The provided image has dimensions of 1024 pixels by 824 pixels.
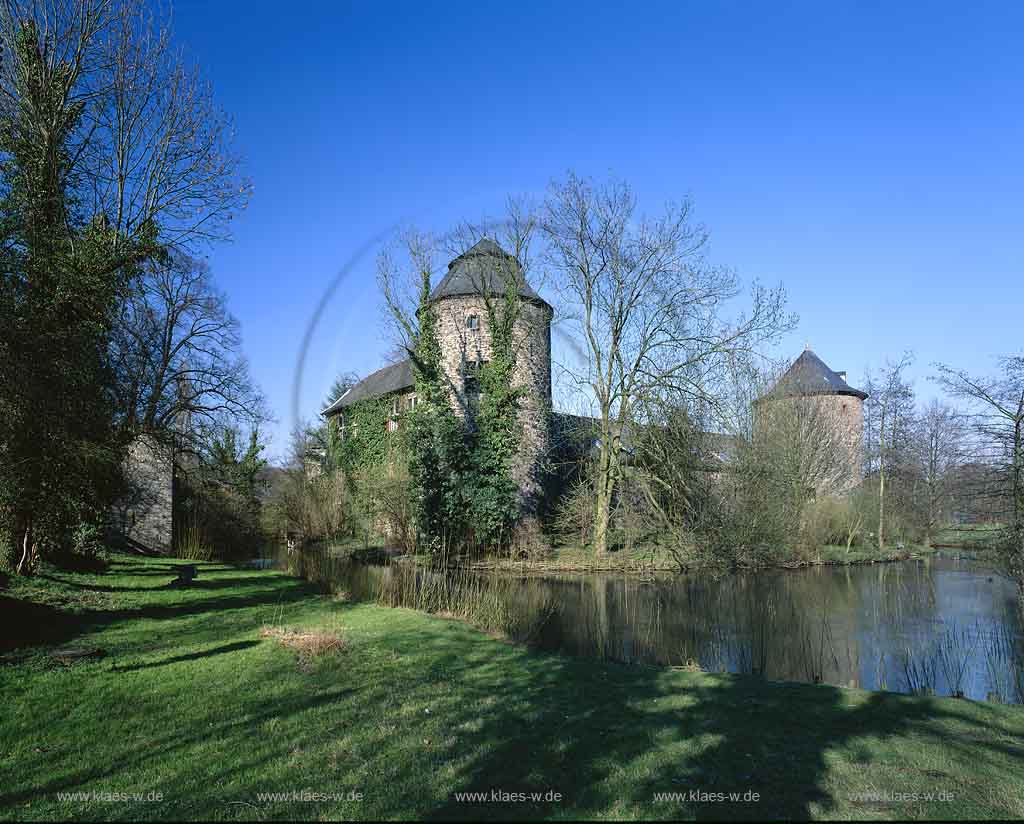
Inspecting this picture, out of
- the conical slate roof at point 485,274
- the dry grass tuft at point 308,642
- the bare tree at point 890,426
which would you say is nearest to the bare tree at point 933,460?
the bare tree at point 890,426

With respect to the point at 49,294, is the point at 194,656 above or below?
below

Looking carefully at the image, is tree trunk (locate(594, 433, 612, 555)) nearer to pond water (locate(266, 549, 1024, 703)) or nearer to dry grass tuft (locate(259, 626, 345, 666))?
pond water (locate(266, 549, 1024, 703))

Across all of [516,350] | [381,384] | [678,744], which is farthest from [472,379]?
[678,744]

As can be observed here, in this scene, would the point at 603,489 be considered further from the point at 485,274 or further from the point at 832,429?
the point at 832,429

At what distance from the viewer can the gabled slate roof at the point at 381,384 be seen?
34688 millimetres

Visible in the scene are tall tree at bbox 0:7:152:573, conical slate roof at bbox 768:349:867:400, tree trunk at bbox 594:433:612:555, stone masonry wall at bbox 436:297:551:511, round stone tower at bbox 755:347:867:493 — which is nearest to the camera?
tall tree at bbox 0:7:152:573

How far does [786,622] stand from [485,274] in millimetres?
17500

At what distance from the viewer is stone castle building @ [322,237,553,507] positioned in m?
25.5

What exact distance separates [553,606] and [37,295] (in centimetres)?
1099

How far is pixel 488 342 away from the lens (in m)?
26.0

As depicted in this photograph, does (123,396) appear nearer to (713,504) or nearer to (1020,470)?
(713,504)

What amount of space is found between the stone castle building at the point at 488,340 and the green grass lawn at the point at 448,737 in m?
16.8

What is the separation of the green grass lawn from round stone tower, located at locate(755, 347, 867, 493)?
1967cm

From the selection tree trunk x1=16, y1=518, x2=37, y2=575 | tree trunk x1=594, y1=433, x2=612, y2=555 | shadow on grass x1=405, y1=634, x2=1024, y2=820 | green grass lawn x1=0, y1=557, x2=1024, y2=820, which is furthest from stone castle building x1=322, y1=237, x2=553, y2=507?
shadow on grass x1=405, y1=634, x2=1024, y2=820
